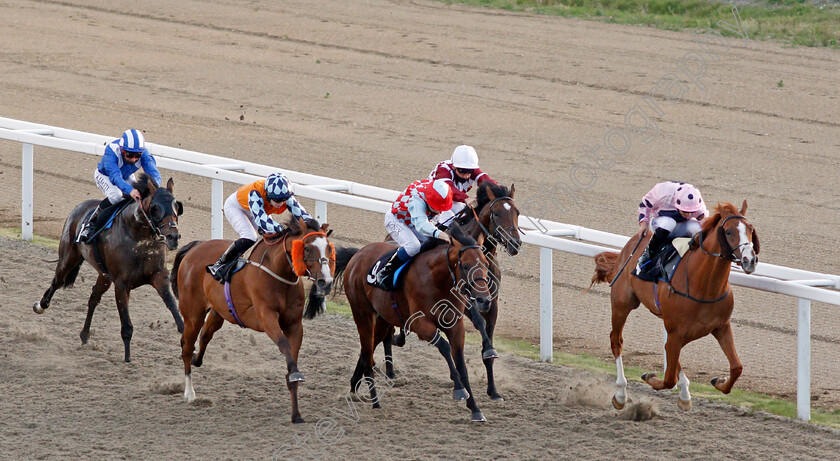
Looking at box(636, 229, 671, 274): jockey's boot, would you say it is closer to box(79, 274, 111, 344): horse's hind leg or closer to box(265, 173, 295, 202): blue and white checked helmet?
box(265, 173, 295, 202): blue and white checked helmet

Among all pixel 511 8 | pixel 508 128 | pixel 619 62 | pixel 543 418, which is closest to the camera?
pixel 543 418

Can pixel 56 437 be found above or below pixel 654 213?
below

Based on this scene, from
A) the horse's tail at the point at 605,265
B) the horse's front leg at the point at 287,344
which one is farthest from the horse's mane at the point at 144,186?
the horse's tail at the point at 605,265

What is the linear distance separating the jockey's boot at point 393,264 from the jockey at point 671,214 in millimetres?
1481

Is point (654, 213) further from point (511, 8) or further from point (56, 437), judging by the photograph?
point (511, 8)

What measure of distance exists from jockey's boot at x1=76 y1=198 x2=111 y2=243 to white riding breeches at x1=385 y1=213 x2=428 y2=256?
7.90ft

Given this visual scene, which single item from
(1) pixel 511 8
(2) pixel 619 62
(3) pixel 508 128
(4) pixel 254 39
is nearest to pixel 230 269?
(3) pixel 508 128

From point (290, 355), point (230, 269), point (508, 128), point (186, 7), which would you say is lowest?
point (290, 355)

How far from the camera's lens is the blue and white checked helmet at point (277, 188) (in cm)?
710

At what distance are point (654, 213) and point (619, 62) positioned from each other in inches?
431

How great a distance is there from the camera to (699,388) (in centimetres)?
760

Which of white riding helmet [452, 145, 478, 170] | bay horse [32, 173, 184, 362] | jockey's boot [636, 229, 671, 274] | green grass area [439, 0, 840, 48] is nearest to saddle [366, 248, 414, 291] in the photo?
white riding helmet [452, 145, 478, 170]

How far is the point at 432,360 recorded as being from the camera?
8.33m

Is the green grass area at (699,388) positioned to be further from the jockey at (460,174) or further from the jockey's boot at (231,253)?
the jockey's boot at (231,253)
